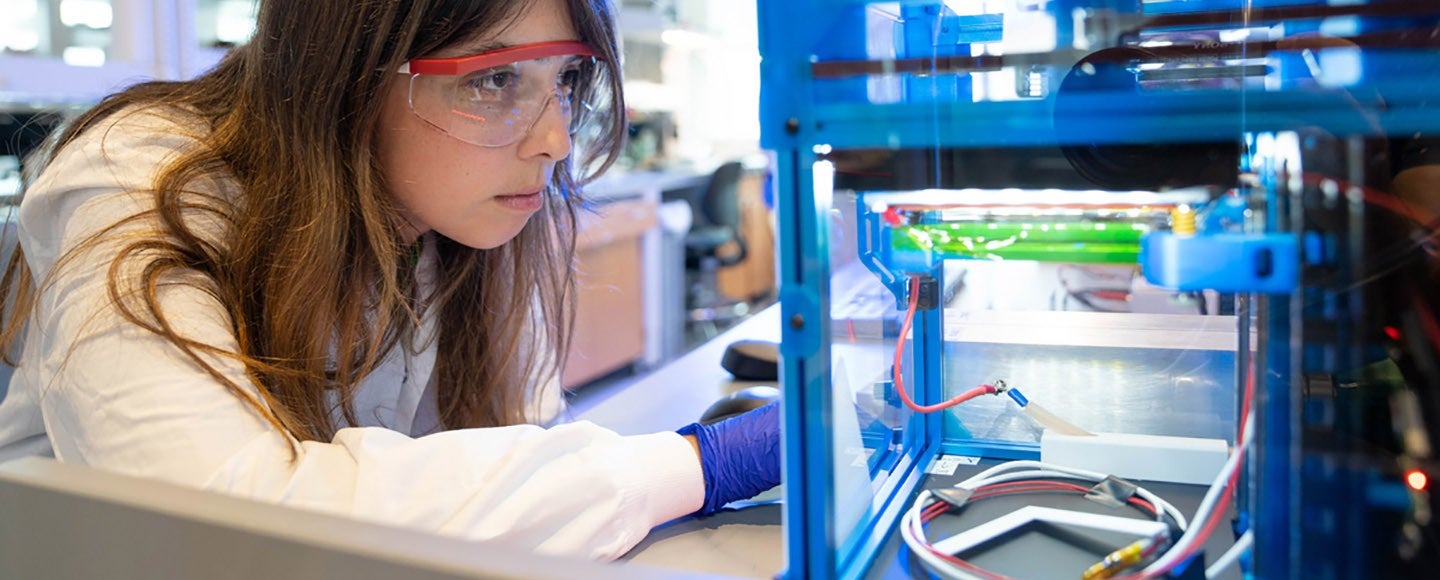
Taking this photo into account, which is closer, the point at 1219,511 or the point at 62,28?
the point at 1219,511

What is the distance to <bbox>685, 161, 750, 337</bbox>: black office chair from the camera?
192 inches

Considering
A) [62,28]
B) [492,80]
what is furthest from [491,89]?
[62,28]

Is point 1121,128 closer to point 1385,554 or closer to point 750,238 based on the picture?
point 1385,554

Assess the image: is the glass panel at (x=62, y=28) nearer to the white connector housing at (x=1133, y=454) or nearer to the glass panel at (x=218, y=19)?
the glass panel at (x=218, y=19)

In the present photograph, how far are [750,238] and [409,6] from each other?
208 inches

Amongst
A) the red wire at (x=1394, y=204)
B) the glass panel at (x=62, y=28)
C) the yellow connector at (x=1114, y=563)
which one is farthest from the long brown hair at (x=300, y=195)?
the glass panel at (x=62, y=28)

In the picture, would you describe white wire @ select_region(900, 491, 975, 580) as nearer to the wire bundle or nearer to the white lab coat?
the wire bundle

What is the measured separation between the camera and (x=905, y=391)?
848 millimetres

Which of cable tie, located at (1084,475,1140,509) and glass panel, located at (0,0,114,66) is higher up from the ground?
glass panel, located at (0,0,114,66)

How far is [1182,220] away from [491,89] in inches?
24.5

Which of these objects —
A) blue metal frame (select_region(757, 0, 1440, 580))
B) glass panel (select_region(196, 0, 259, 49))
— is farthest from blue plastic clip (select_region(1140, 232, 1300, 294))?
glass panel (select_region(196, 0, 259, 49))

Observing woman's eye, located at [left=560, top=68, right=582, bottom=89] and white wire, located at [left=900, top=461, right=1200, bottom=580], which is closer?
white wire, located at [left=900, top=461, right=1200, bottom=580]

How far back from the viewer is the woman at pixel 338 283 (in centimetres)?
69

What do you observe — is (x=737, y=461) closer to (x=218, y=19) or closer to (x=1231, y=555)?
(x=1231, y=555)
